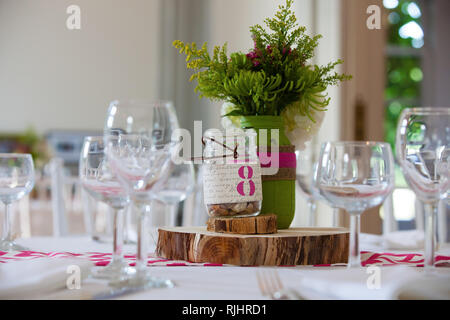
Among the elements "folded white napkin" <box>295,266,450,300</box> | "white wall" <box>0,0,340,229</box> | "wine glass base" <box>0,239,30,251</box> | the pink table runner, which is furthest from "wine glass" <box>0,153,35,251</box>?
"white wall" <box>0,0,340,229</box>

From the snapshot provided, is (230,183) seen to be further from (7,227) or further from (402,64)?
(402,64)

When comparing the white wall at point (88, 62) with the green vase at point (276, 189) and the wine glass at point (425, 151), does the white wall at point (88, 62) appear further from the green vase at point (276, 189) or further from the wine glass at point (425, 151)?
the wine glass at point (425, 151)

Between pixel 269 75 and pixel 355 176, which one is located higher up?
pixel 269 75

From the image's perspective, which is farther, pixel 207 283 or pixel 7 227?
pixel 7 227

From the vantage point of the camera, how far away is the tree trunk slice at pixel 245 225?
0.88 meters

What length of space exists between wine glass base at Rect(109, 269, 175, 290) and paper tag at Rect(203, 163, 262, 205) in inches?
11.0

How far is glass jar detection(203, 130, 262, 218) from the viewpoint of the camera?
0.90 m

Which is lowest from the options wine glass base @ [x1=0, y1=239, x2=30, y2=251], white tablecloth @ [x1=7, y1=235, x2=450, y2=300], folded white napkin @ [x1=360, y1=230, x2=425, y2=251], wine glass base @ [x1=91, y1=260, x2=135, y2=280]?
folded white napkin @ [x1=360, y1=230, x2=425, y2=251]

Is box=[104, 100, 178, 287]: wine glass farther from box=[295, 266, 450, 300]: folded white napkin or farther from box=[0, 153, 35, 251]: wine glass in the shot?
box=[0, 153, 35, 251]: wine glass

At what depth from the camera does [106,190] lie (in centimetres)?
74

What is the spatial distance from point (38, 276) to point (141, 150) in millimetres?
185

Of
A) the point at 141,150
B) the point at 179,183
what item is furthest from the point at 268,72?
the point at 141,150
